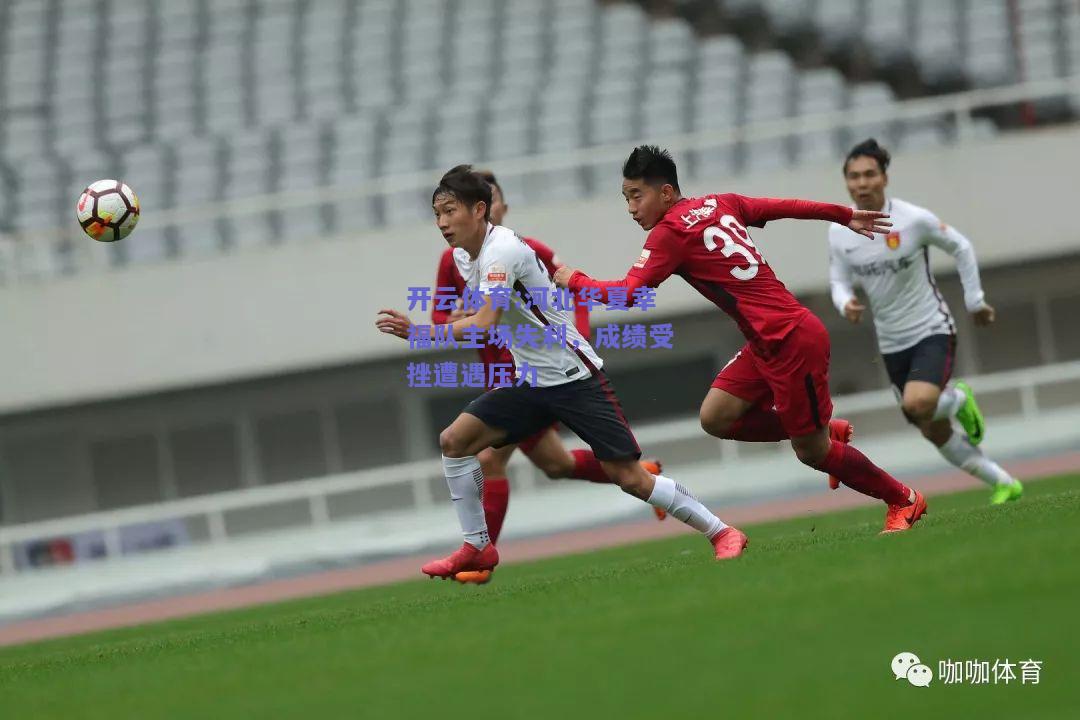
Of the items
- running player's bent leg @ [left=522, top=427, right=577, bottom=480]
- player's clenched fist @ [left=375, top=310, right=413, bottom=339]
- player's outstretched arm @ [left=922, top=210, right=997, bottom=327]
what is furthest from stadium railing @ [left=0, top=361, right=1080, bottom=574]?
player's clenched fist @ [left=375, top=310, right=413, bottom=339]

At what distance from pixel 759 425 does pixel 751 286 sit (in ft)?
2.91

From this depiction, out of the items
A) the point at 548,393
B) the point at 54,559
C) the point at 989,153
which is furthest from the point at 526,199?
the point at 548,393

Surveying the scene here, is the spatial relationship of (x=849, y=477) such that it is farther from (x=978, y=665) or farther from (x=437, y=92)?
(x=437, y=92)

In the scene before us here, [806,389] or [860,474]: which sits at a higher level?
[806,389]

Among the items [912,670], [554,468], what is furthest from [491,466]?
[912,670]

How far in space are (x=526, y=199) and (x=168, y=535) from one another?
245 inches

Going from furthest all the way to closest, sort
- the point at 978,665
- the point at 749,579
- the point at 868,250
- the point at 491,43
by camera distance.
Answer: the point at 491,43 < the point at 868,250 < the point at 749,579 < the point at 978,665

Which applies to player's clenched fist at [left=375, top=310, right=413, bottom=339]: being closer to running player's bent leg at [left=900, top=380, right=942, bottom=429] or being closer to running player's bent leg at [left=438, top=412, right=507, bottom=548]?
running player's bent leg at [left=438, top=412, right=507, bottom=548]

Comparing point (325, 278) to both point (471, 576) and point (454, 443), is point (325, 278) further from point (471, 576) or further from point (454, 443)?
point (454, 443)

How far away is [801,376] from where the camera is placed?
7953 mm

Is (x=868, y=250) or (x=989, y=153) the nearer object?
(x=868, y=250)

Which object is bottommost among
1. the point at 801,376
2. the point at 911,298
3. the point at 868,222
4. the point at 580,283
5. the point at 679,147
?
the point at 801,376

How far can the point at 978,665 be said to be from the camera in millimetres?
4605

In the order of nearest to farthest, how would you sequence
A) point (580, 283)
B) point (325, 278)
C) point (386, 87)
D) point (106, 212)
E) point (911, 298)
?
point (580, 283)
point (911, 298)
point (106, 212)
point (325, 278)
point (386, 87)
